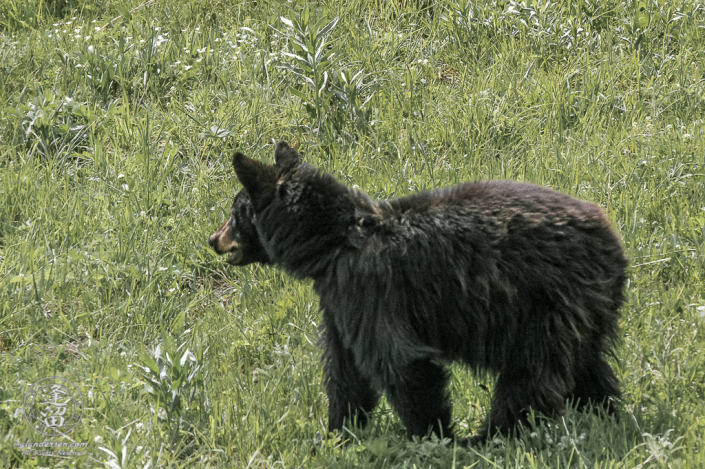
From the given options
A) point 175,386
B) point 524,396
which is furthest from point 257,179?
point 524,396

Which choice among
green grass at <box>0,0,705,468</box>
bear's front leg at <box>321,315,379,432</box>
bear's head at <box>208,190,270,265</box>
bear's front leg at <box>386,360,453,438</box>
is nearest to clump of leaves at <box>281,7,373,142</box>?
green grass at <box>0,0,705,468</box>

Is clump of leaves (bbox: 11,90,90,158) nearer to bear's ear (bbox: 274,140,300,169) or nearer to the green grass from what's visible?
the green grass

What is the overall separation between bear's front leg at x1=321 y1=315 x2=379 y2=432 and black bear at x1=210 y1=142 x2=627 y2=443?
0.29 feet

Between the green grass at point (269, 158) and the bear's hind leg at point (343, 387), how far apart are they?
0.39 ft

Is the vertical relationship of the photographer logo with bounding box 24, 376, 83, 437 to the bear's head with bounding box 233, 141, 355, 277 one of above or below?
below

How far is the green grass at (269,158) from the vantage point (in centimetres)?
341

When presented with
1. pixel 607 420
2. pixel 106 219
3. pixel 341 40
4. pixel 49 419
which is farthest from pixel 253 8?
pixel 607 420

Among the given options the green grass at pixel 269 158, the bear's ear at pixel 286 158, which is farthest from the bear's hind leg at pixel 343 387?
the bear's ear at pixel 286 158

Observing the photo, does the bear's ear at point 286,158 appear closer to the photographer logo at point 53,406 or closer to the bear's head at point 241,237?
the bear's head at point 241,237

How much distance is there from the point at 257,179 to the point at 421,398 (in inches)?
46.1


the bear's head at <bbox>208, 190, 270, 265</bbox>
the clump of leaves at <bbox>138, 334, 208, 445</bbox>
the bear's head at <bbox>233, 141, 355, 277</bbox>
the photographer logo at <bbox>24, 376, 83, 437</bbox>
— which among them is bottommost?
the photographer logo at <bbox>24, 376, 83, 437</bbox>

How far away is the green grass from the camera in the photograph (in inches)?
134

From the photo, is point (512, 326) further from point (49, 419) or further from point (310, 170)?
point (49, 419)

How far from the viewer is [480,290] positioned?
3082 mm
